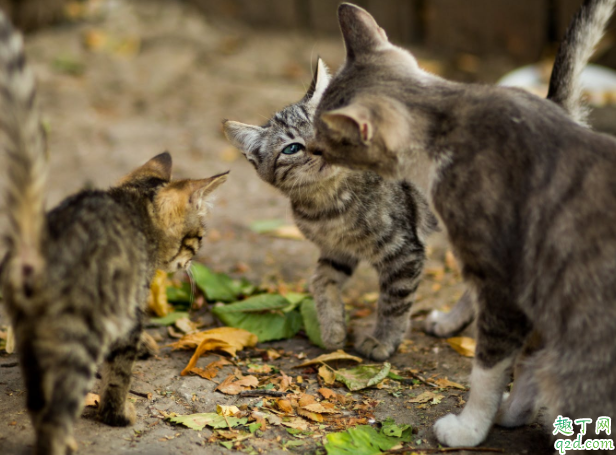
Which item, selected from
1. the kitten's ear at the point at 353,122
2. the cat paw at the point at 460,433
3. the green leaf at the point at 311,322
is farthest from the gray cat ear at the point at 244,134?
the cat paw at the point at 460,433

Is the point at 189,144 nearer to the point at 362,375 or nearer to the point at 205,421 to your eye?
the point at 362,375

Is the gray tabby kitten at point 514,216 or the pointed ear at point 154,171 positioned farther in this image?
the pointed ear at point 154,171

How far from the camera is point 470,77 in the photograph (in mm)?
8484

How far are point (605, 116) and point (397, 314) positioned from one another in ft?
12.9

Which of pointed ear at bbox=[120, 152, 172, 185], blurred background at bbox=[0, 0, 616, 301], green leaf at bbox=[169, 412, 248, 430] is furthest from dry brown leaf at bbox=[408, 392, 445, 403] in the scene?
blurred background at bbox=[0, 0, 616, 301]

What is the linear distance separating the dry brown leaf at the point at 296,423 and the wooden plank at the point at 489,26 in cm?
707

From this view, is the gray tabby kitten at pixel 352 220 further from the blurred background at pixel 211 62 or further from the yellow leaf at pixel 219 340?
the blurred background at pixel 211 62

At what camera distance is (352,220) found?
3982 mm

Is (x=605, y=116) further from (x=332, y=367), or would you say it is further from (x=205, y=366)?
(x=205, y=366)

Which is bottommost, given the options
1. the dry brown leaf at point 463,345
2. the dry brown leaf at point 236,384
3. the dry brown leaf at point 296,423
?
the dry brown leaf at point 296,423

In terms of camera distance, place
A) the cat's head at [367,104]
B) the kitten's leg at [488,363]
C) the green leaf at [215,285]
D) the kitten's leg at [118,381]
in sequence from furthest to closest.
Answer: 1. the green leaf at [215,285]
2. the kitten's leg at [118,381]
3. the cat's head at [367,104]
4. the kitten's leg at [488,363]

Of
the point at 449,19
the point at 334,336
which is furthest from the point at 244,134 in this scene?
the point at 449,19

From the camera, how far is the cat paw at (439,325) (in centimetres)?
424

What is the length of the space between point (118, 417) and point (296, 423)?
885 mm
